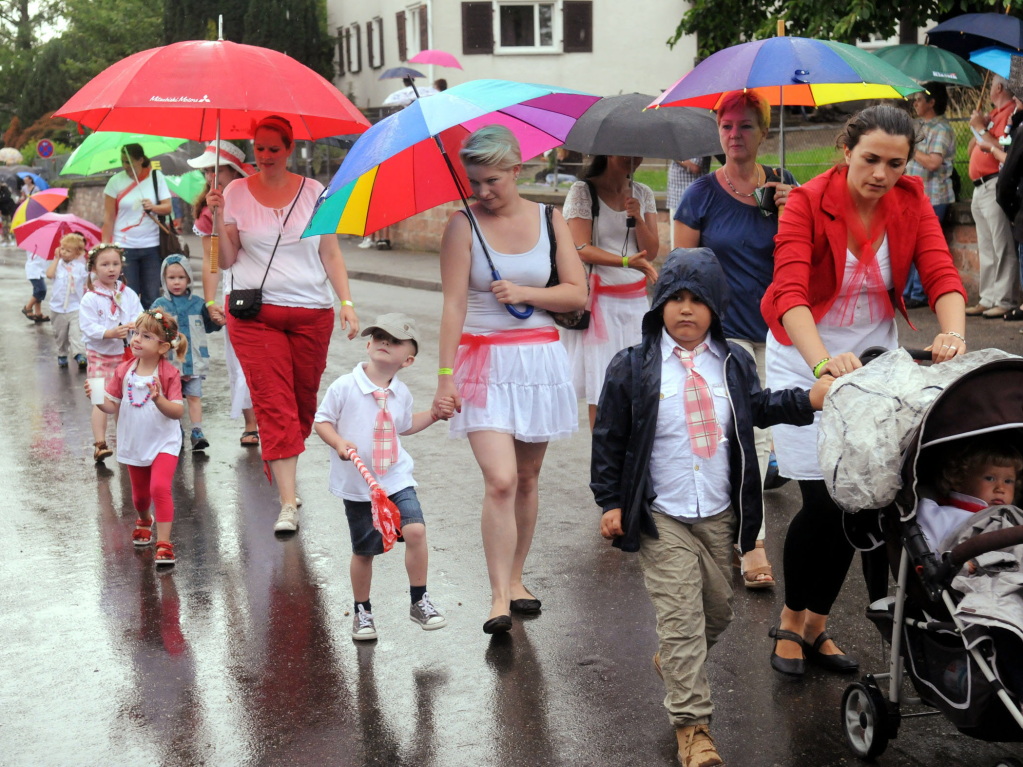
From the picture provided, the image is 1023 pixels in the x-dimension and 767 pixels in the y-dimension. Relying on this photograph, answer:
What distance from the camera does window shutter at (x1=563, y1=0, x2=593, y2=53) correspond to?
39344mm

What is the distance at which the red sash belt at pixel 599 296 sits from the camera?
690 centimetres

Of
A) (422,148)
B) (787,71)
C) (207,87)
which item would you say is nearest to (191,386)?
(207,87)

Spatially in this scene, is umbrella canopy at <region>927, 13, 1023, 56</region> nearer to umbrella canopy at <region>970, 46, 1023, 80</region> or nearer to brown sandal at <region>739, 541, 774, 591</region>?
umbrella canopy at <region>970, 46, 1023, 80</region>

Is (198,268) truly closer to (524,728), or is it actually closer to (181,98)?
(181,98)

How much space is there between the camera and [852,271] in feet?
15.6

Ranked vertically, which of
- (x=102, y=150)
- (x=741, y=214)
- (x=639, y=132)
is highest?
(x=639, y=132)

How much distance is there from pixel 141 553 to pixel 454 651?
7.44ft

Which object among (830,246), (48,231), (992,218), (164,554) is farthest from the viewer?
(992,218)

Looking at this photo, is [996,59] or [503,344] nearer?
[503,344]

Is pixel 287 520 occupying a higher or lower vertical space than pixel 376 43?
lower

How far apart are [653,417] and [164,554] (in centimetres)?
316

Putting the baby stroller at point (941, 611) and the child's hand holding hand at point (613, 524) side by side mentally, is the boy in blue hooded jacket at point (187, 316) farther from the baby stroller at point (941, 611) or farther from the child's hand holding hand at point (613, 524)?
the baby stroller at point (941, 611)

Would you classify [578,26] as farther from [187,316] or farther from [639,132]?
[639,132]

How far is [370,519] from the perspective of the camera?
5.39 meters
